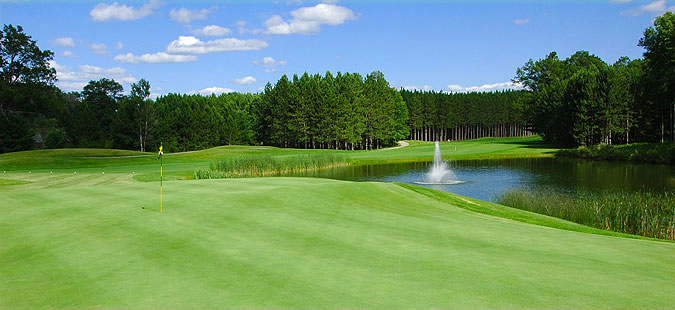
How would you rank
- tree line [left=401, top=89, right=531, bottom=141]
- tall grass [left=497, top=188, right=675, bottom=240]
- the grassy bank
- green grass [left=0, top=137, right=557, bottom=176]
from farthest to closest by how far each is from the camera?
tree line [left=401, top=89, right=531, bottom=141], the grassy bank, green grass [left=0, top=137, right=557, bottom=176], tall grass [left=497, top=188, right=675, bottom=240]

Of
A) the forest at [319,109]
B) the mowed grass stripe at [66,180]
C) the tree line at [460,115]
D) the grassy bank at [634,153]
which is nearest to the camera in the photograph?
the mowed grass stripe at [66,180]

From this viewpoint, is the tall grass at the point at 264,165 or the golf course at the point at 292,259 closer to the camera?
the golf course at the point at 292,259

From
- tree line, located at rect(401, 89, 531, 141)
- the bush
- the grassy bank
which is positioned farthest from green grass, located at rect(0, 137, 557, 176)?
tree line, located at rect(401, 89, 531, 141)

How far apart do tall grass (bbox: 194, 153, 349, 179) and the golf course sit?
71.2 feet

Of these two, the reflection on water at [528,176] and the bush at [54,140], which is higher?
the bush at [54,140]

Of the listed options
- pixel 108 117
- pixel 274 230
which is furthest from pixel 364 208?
pixel 108 117

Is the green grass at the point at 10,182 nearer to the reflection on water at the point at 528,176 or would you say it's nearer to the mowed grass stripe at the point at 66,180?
the mowed grass stripe at the point at 66,180

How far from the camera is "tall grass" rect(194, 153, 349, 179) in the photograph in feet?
128

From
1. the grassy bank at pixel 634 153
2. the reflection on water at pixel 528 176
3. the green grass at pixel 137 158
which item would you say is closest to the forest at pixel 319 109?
the grassy bank at pixel 634 153

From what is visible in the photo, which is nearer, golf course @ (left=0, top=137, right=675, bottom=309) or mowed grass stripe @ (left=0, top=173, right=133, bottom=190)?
golf course @ (left=0, top=137, right=675, bottom=309)

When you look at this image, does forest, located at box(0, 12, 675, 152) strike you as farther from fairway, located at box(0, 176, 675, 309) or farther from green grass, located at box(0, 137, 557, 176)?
fairway, located at box(0, 176, 675, 309)

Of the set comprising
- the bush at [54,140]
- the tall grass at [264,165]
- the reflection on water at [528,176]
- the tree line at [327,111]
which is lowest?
the reflection on water at [528,176]

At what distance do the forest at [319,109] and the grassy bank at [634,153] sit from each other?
4.96m

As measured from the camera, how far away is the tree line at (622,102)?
54.1m
